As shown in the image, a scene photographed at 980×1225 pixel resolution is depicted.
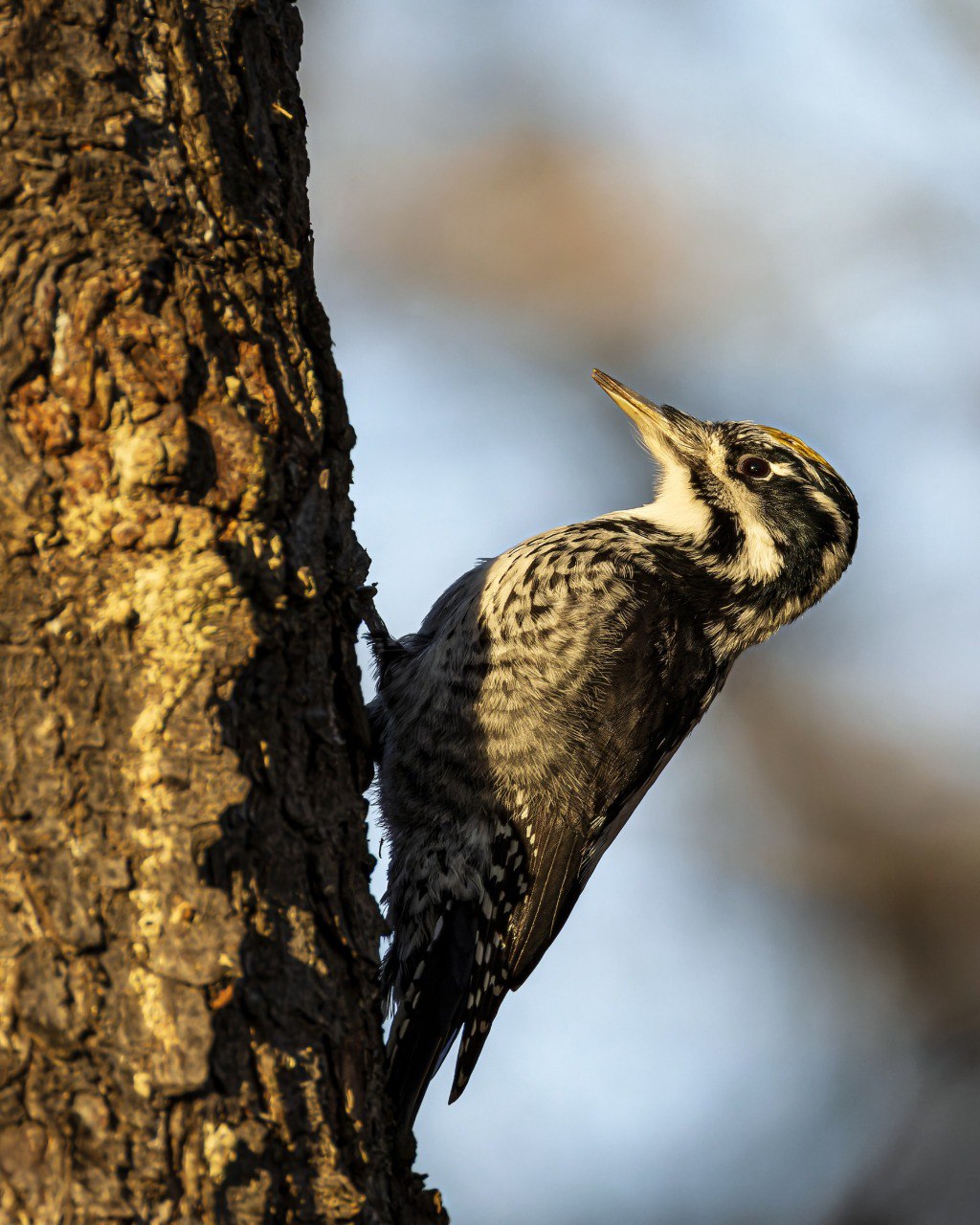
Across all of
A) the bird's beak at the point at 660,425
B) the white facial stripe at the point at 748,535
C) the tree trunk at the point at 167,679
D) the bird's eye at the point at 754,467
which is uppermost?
the bird's beak at the point at 660,425

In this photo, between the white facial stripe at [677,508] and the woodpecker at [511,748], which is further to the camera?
the white facial stripe at [677,508]

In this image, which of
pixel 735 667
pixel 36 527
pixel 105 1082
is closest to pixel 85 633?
pixel 36 527

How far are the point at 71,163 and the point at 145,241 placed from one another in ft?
0.45

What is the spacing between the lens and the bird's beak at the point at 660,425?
153 inches

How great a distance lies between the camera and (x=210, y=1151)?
1.45 metres

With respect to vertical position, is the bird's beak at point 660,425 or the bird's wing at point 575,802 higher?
the bird's beak at point 660,425

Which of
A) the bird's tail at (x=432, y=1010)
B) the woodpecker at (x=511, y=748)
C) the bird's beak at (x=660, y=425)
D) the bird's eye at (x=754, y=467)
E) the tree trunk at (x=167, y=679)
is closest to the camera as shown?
the tree trunk at (x=167, y=679)

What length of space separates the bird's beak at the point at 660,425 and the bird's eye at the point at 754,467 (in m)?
0.14

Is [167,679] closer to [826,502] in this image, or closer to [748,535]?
[748,535]

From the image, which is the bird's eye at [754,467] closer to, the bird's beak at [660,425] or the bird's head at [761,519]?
the bird's head at [761,519]

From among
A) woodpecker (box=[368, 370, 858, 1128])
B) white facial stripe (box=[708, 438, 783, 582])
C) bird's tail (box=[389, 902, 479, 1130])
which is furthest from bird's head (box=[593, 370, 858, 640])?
bird's tail (box=[389, 902, 479, 1130])

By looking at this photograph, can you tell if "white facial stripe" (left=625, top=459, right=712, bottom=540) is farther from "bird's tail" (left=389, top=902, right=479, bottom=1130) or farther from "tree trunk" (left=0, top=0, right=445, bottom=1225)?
"tree trunk" (left=0, top=0, right=445, bottom=1225)

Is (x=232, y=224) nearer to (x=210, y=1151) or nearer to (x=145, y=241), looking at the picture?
(x=145, y=241)

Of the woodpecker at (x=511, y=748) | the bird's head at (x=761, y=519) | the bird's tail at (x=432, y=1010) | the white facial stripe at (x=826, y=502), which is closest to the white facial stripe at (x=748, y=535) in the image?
the bird's head at (x=761, y=519)
